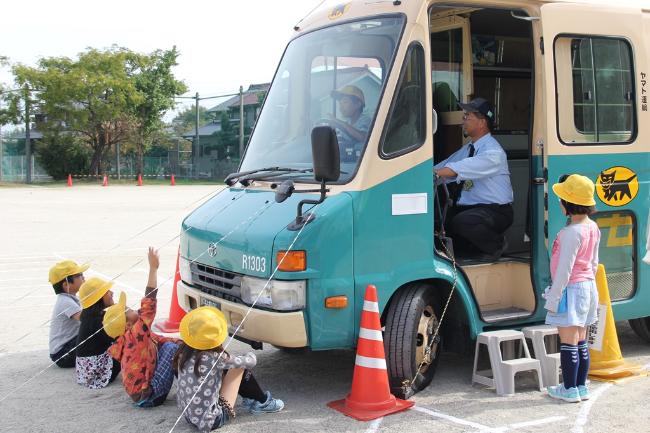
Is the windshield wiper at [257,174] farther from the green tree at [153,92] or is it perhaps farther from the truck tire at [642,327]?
the green tree at [153,92]

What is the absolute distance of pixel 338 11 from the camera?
647cm

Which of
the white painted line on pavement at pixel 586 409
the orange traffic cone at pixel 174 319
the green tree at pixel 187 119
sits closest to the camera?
the white painted line on pavement at pixel 586 409

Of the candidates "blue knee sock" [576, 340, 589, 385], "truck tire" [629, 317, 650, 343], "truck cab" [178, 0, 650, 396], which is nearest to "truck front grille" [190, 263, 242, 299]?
"truck cab" [178, 0, 650, 396]

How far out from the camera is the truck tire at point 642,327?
737cm

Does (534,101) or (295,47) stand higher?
(295,47)

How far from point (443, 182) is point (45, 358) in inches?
159

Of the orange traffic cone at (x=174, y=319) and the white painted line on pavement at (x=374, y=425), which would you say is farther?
the orange traffic cone at (x=174, y=319)

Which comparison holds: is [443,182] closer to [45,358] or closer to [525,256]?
[525,256]

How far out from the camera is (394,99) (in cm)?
579

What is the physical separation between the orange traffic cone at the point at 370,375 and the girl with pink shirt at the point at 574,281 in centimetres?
126

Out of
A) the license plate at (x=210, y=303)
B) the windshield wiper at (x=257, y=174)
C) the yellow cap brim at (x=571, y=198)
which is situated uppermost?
the windshield wiper at (x=257, y=174)

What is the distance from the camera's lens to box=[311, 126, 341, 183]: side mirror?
5.26m

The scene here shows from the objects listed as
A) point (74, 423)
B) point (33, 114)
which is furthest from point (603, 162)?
point (33, 114)

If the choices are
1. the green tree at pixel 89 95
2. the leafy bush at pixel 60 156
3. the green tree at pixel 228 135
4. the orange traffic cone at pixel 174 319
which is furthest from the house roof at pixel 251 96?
the orange traffic cone at pixel 174 319
